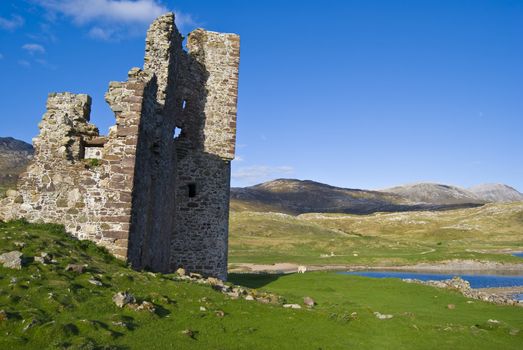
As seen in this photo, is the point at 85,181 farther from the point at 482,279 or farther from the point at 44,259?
the point at 482,279

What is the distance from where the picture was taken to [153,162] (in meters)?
21.1

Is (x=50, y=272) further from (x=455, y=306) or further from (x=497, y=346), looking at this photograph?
(x=455, y=306)

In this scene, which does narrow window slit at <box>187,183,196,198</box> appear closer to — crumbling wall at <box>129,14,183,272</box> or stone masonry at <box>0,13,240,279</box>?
stone masonry at <box>0,13,240,279</box>

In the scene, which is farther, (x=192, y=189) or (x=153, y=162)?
(x=192, y=189)

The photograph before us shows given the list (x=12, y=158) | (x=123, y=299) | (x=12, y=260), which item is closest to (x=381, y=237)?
(x=12, y=158)

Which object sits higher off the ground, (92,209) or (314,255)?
(92,209)

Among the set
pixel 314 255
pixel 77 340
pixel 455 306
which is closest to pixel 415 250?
pixel 314 255

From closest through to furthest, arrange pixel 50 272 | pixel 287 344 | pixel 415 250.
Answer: pixel 287 344 < pixel 50 272 < pixel 415 250

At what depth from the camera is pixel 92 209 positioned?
17688mm

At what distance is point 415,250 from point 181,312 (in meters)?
77.6

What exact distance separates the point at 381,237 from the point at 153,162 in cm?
9842

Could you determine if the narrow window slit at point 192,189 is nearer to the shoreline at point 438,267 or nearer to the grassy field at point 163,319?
the grassy field at point 163,319

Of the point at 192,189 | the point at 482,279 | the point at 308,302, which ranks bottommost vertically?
the point at 482,279

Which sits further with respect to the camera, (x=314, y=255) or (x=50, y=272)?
(x=314, y=255)
